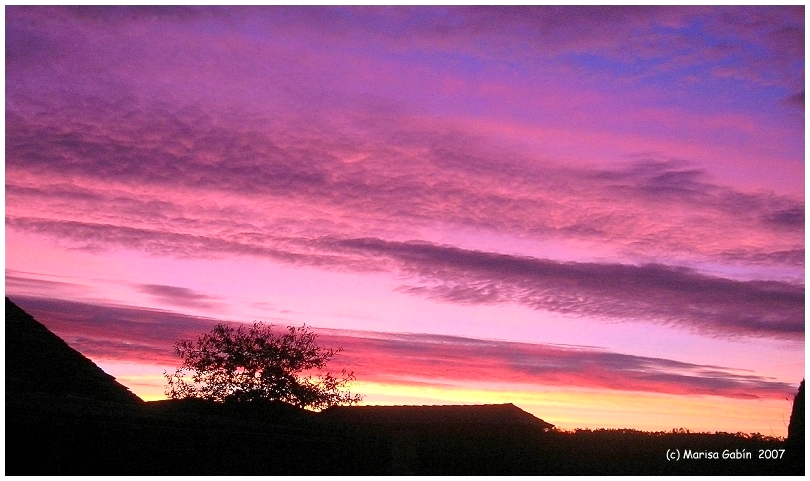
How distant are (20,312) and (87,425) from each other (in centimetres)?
819

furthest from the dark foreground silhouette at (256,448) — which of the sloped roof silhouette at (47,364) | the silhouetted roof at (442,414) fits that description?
the silhouetted roof at (442,414)

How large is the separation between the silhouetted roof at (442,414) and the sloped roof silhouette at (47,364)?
13.7m

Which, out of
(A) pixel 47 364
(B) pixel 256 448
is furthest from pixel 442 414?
(B) pixel 256 448

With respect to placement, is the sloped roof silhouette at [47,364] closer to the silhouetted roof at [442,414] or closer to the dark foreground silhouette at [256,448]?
the dark foreground silhouette at [256,448]

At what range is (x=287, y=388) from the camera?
34.7 metres

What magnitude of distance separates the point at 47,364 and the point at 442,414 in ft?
74.1

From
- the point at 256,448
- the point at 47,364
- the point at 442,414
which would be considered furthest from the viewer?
the point at 442,414

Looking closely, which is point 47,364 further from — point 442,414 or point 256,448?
point 442,414

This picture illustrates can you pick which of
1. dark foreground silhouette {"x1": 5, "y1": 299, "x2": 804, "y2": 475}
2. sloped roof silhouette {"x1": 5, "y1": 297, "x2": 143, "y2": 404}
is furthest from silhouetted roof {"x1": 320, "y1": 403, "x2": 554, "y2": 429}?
dark foreground silhouette {"x1": 5, "y1": 299, "x2": 804, "y2": 475}

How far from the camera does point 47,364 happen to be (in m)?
19.2

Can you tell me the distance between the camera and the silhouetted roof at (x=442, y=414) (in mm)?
33656

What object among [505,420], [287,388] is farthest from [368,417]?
[505,420]

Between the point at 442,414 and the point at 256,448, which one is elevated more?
the point at 256,448

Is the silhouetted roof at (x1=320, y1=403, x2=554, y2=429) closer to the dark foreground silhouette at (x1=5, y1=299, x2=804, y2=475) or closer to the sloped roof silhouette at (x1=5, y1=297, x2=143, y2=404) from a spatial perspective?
the sloped roof silhouette at (x1=5, y1=297, x2=143, y2=404)
